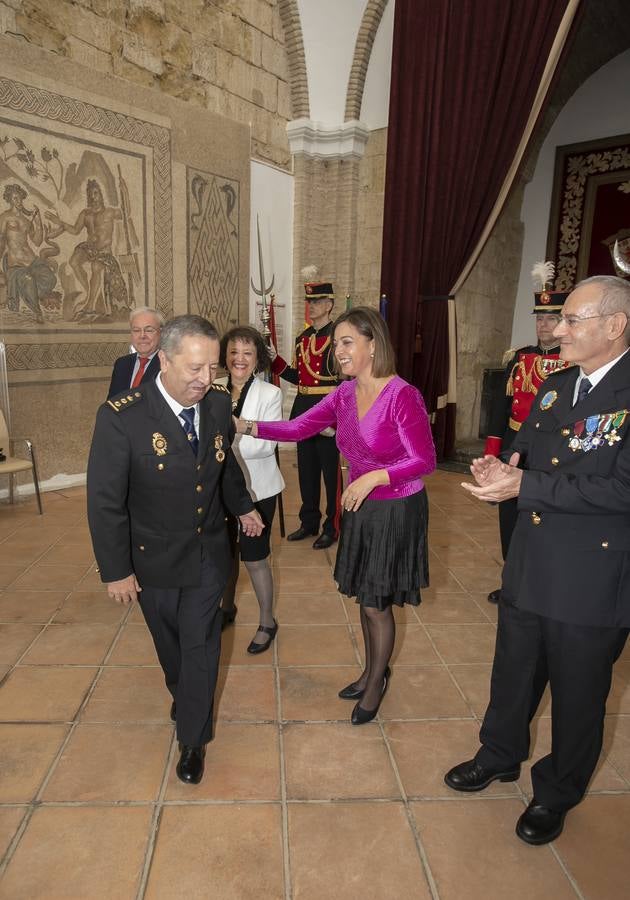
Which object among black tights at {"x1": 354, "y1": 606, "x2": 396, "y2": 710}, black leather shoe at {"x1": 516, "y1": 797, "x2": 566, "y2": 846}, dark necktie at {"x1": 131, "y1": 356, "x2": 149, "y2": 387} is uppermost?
dark necktie at {"x1": 131, "y1": 356, "x2": 149, "y2": 387}

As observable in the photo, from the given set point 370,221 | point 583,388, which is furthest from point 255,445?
point 370,221

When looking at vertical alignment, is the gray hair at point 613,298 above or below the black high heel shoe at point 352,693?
above

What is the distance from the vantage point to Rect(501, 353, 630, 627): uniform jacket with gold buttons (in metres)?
1.62

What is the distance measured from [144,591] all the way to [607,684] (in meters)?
1.49

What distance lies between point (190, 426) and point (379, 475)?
670 mm

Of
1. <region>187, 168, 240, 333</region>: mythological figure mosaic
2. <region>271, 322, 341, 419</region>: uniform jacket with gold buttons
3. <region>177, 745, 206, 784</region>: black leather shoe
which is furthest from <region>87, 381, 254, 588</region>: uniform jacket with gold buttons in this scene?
<region>187, 168, 240, 333</region>: mythological figure mosaic

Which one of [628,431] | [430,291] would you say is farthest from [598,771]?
[430,291]

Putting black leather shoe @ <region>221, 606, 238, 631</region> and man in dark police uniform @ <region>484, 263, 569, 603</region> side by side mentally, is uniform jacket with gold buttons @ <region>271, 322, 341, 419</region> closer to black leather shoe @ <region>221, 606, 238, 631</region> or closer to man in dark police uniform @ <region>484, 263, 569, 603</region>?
man in dark police uniform @ <region>484, 263, 569, 603</region>

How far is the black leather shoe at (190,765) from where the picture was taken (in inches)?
83.3

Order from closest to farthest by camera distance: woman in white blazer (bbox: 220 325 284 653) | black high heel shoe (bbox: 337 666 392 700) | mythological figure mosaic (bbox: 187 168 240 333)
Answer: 1. black high heel shoe (bbox: 337 666 392 700)
2. woman in white blazer (bbox: 220 325 284 653)
3. mythological figure mosaic (bbox: 187 168 240 333)

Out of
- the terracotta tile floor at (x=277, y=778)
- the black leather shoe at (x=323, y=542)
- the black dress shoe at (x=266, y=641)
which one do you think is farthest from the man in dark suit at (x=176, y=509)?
the black leather shoe at (x=323, y=542)

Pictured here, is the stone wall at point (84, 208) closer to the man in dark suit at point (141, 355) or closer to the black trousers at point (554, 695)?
the man in dark suit at point (141, 355)

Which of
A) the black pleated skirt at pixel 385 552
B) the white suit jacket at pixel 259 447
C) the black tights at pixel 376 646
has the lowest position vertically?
the black tights at pixel 376 646

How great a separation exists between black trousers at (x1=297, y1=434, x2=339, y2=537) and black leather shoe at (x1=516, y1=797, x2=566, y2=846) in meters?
2.79
